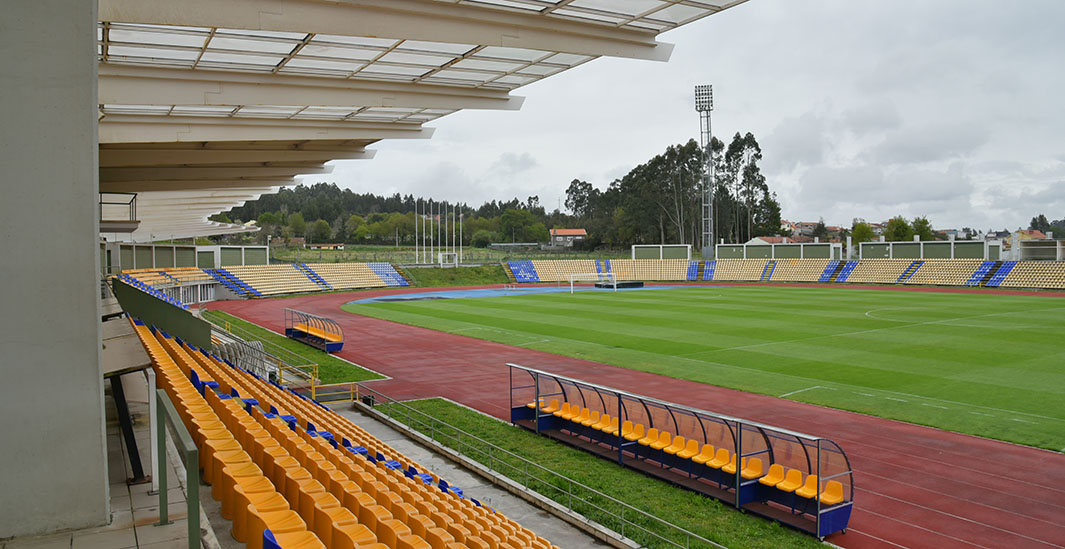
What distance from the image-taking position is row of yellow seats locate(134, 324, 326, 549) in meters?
5.90

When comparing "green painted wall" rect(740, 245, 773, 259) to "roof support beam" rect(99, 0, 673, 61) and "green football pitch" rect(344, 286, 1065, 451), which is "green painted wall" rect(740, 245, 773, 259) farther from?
"roof support beam" rect(99, 0, 673, 61)

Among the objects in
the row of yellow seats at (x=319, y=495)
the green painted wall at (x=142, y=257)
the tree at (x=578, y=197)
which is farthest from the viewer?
the tree at (x=578, y=197)

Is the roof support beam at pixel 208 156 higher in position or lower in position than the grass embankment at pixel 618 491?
higher

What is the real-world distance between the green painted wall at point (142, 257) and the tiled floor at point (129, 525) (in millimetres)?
46481

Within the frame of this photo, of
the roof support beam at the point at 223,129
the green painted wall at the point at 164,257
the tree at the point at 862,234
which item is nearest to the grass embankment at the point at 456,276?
the green painted wall at the point at 164,257

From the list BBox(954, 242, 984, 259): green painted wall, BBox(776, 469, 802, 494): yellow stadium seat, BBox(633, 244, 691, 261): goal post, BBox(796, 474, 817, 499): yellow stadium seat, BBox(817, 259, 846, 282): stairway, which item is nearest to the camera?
BBox(796, 474, 817, 499): yellow stadium seat

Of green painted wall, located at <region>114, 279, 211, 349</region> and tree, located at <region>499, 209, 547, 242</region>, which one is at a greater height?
tree, located at <region>499, 209, 547, 242</region>

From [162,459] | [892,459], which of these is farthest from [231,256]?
[162,459]

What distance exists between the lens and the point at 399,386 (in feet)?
69.7

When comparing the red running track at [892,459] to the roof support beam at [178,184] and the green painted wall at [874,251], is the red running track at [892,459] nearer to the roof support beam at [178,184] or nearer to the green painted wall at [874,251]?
the roof support beam at [178,184]

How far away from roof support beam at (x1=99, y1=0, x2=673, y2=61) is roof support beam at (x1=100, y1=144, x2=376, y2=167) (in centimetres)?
1210

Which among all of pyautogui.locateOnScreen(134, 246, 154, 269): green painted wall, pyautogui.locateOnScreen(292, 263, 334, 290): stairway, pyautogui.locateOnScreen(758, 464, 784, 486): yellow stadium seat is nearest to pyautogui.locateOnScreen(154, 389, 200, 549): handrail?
pyautogui.locateOnScreen(758, 464, 784, 486): yellow stadium seat

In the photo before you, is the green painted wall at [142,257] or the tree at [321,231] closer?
the green painted wall at [142,257]

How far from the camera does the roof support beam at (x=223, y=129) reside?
1630 cm
